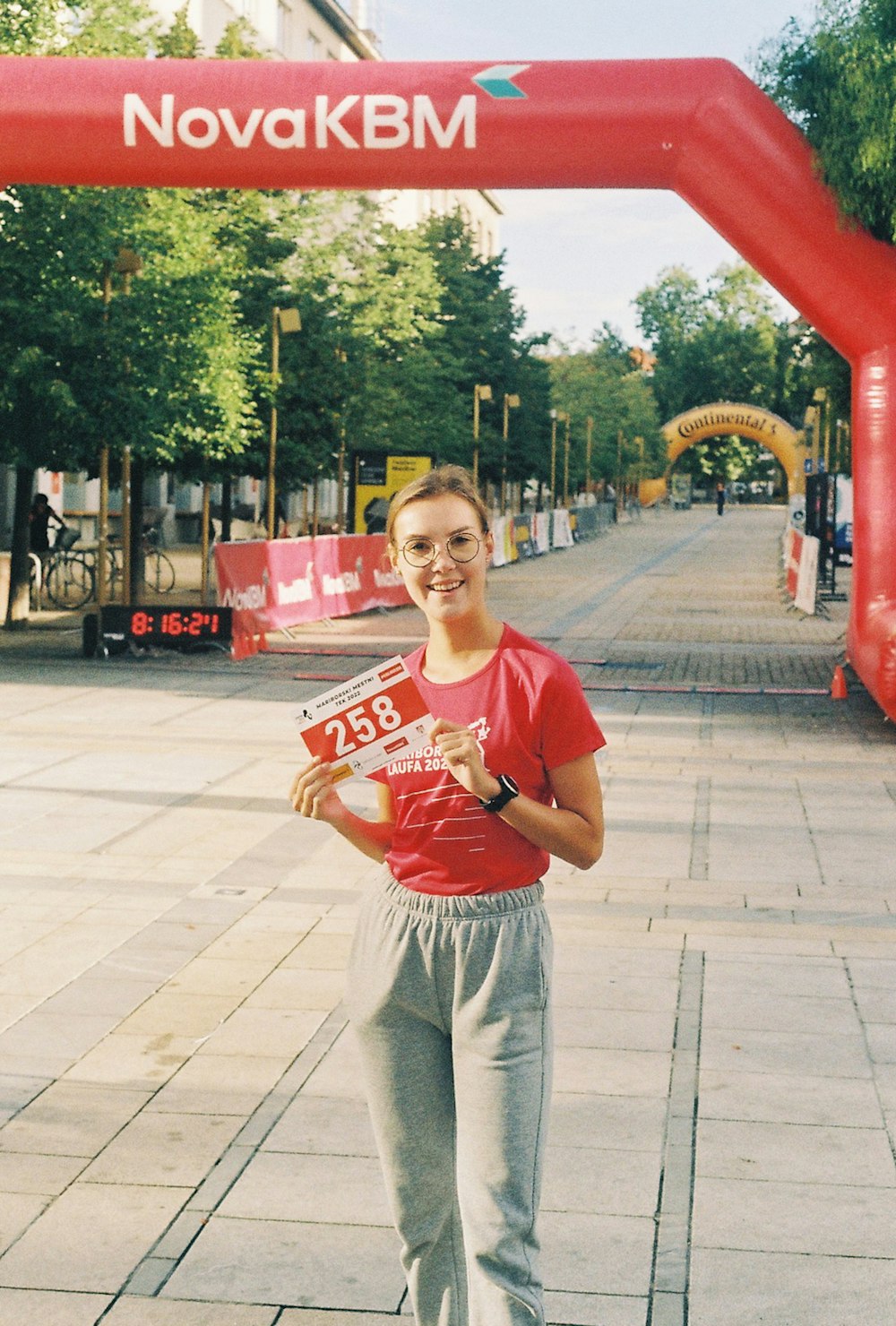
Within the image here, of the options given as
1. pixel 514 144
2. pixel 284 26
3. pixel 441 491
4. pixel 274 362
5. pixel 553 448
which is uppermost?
pixel 284 26

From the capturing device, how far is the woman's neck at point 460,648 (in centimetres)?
337

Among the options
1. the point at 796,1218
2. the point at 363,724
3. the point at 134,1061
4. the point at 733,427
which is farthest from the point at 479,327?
the point at 733,427

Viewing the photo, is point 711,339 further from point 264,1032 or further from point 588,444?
point 264,1032

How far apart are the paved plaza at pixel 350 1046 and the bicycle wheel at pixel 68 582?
11.9 m

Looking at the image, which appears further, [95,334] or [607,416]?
[607,416]

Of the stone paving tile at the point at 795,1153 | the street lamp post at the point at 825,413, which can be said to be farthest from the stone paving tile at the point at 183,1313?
the street lamp post at the point at 825,413

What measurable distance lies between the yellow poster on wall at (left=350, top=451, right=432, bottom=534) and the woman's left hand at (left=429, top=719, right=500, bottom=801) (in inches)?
1017

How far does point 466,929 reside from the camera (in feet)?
10.7

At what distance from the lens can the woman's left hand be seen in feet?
10.2

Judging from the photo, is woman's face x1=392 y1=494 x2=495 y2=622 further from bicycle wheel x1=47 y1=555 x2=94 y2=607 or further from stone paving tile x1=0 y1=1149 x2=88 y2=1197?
bicycle wheel x1=47 y1=555 x2=94 y2=607

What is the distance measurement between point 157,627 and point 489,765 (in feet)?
51.8

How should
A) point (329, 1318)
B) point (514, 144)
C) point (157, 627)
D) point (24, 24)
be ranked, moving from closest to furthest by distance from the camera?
point (329, 1318), point (514, 144), point (24, 24), point (157, 627)

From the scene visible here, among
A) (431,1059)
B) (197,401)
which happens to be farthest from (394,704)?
(197,401)

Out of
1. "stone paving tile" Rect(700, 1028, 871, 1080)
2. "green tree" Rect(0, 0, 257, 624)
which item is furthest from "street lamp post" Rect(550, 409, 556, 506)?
"stone paving tile" Rect(700, 1028, 871, 1080)
